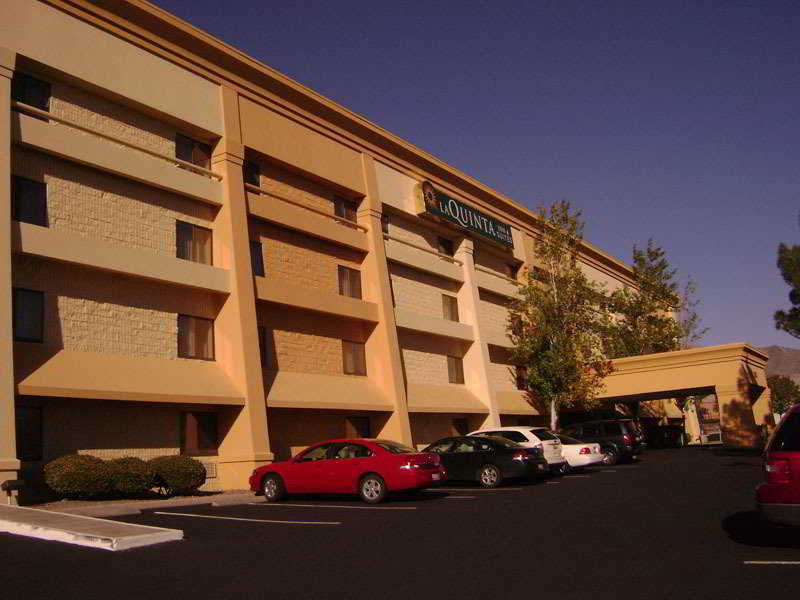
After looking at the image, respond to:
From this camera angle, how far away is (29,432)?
17391 mm

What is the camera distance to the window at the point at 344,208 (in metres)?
29.2

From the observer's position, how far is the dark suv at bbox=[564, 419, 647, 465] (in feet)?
91.4

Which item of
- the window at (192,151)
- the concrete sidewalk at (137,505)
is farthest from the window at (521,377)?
the concrete sidewalk at (137,505)

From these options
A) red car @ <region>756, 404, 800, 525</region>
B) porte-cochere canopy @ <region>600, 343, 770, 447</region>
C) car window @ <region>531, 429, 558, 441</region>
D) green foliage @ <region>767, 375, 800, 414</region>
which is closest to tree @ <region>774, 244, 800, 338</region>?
porte-cochere canopy @ <region>600, 343, 770, 447</region>

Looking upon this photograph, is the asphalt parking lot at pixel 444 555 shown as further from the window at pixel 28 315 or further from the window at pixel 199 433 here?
the window at pixel 199 433

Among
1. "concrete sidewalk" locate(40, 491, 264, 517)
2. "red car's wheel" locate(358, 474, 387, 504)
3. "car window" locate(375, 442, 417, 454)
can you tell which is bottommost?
"red car's wheel" locate(358, 474, 387, 504)

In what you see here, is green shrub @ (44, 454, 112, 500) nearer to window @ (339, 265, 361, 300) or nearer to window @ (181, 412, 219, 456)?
window @ (181, 412, 219, 456)

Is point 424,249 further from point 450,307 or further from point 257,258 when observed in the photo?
point 257,258

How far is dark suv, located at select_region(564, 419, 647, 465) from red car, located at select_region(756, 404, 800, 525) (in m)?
19.7

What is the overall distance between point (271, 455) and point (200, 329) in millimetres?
4455

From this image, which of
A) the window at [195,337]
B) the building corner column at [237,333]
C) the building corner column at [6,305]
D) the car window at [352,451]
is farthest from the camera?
the window at [195,337]

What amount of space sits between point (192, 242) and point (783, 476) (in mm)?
18434

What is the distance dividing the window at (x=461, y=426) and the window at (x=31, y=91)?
71.5 ft

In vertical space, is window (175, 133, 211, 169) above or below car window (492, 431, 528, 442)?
above
